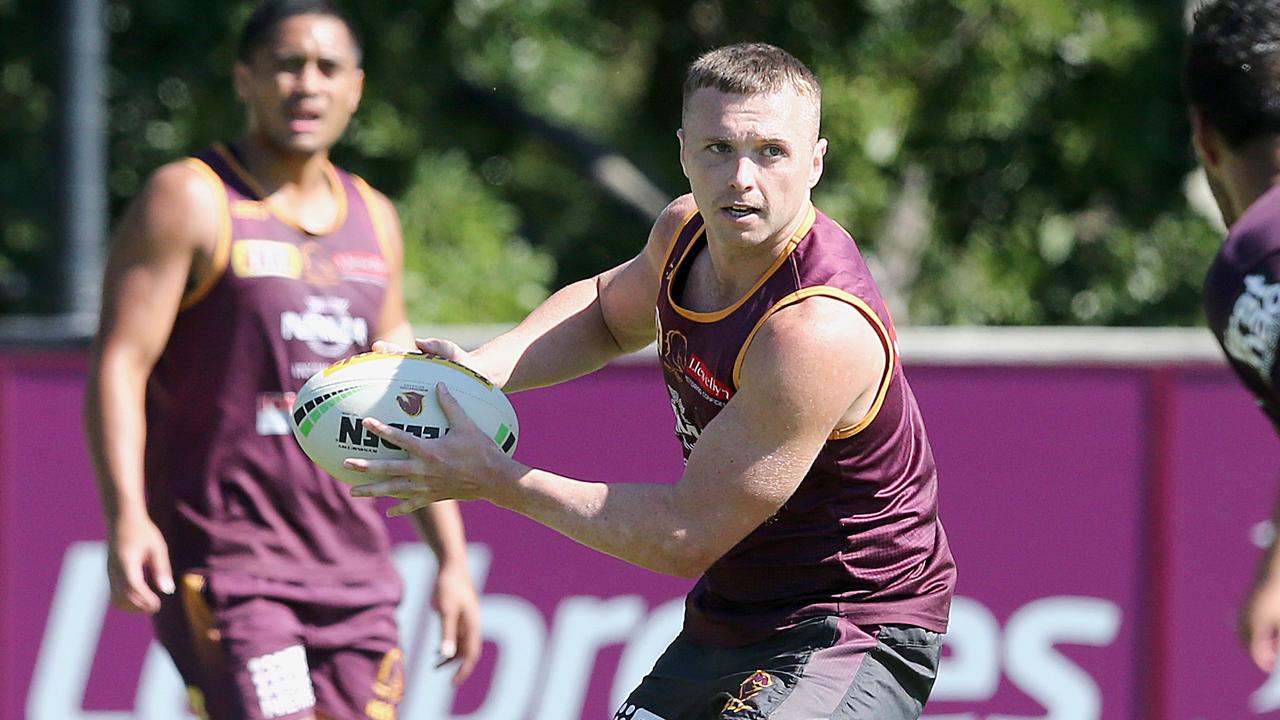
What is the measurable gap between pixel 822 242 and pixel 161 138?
7.39m

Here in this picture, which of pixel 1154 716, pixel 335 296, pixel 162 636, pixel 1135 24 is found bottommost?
pixel 1154 716

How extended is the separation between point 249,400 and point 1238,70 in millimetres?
2634

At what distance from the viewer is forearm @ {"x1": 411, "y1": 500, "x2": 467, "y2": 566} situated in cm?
517

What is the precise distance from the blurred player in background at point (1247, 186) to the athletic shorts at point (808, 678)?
0.71 metres

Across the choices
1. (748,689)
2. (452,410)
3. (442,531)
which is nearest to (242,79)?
(442,531)

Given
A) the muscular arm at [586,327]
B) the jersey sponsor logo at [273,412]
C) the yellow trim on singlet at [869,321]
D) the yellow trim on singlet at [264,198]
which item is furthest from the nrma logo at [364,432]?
the yellow trim on singlet at [264,198]

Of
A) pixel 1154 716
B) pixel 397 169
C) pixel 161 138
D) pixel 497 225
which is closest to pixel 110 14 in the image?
pixel 161 138

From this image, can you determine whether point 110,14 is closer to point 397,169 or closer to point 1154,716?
point 397,169

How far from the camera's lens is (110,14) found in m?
10.0

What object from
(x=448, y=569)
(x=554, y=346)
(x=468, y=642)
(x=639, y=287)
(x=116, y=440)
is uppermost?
(x=639, y=287)

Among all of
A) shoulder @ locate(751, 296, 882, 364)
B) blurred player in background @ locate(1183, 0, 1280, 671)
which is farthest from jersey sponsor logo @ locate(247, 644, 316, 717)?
blurred player in background @ locate(1183, 0, 1280, 671)

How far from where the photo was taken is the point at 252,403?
4.83 m

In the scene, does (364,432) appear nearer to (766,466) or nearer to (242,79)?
(766,466)

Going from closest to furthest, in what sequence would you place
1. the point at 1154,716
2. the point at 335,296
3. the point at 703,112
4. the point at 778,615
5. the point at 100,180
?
the point at 703,112 < the point at 778,615 < the point at 335,296 < the point at 1154,716 < the point at 100,180
